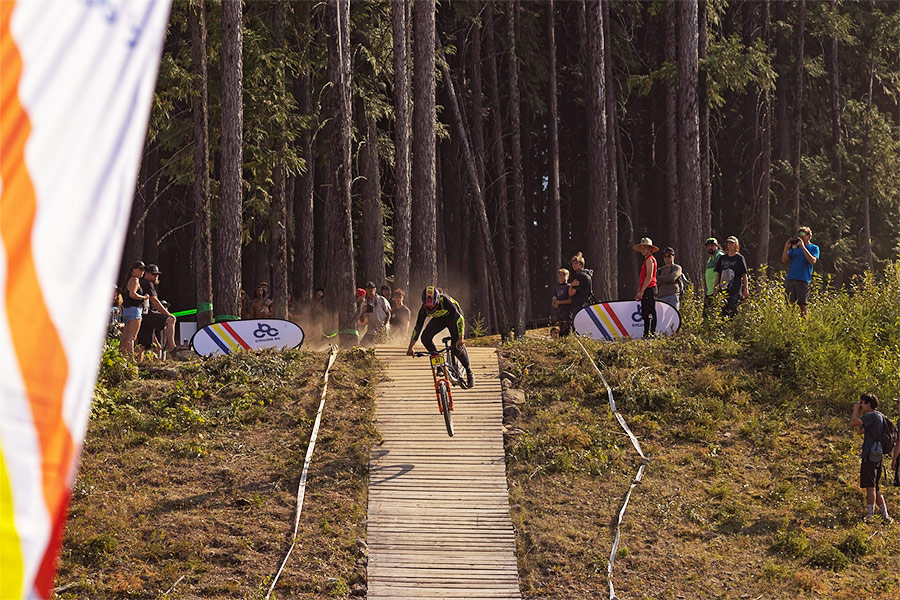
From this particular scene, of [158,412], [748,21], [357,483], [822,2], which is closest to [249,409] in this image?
[158,412]

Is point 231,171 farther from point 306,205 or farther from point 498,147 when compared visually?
point 498,147

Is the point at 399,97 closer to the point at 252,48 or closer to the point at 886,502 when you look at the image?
the point at 252,48

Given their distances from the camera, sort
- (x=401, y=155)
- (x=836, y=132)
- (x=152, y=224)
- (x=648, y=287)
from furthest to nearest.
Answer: (x=836, y=132), (x=152, y=224), (x=401, y=155), (x=648, y=287)

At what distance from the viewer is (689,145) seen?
89.7ft

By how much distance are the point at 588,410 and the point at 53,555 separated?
50.9ft

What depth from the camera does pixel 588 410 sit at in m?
16.7

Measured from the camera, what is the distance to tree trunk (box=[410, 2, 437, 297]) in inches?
933

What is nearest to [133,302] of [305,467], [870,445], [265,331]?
[265,331]

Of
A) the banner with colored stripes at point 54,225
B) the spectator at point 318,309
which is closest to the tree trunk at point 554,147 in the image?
the spectator at point 318,309

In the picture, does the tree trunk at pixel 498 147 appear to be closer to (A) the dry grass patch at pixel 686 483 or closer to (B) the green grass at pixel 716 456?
Answer: (B) the green grass at pixel 716 456

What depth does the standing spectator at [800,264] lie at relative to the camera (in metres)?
18.5

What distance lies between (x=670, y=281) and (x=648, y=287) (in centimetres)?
138

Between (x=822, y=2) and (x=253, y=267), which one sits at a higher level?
(x=822, y=2)

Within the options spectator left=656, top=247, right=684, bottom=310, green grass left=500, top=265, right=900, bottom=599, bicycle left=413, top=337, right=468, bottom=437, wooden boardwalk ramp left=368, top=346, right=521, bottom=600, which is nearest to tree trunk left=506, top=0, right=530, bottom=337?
spectator left=656, top=247, right=684, bottom=310
